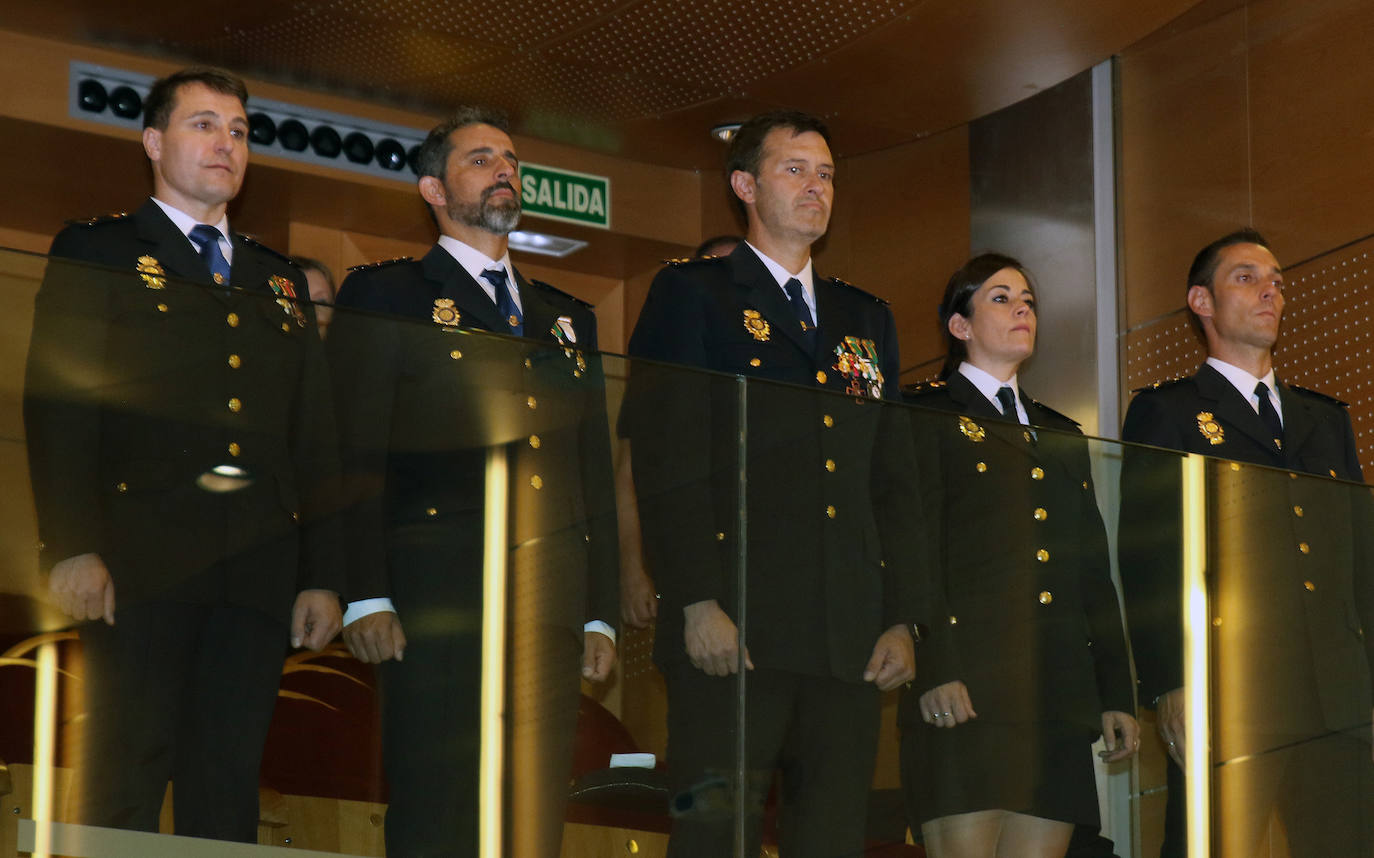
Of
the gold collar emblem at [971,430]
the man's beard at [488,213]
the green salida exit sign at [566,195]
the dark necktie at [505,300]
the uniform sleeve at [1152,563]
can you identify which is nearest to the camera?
the gold collar emblem at [971,430]

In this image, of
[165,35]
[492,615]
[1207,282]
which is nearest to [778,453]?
[492,615]

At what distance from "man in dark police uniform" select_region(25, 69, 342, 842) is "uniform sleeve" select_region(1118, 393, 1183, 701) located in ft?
4.73

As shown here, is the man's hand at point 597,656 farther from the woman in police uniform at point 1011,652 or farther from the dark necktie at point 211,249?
the dark necktie at point 211,249

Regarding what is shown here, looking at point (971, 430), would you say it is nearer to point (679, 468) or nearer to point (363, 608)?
point (679, 468)

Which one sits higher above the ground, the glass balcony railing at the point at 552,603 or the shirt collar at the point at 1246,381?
the shirt collar at the point at 1246,381

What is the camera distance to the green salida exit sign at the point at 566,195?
6.73 m

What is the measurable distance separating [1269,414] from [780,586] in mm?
1642

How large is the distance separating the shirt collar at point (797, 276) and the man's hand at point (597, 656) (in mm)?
956

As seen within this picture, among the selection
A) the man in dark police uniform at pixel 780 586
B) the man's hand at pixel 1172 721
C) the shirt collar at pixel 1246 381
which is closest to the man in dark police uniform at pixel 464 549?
the man in dark police uniform at pixel 780 586

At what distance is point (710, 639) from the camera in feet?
9.59

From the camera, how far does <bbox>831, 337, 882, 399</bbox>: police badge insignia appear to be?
350 cm

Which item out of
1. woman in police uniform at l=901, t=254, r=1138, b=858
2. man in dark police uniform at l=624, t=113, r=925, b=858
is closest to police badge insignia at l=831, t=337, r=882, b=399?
woman in police uniform at l=901, t=254, r=1138, b=858

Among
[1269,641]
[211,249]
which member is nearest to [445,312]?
[211,249]

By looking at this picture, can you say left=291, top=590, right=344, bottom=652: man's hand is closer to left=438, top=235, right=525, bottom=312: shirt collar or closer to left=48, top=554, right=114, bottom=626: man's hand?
left=48, top=554, right=114, bottom=626: man's hand
